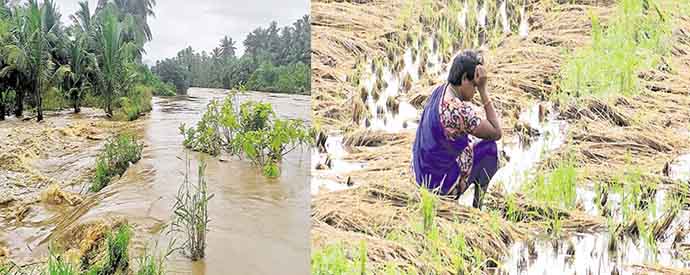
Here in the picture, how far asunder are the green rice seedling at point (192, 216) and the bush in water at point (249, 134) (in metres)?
0.13

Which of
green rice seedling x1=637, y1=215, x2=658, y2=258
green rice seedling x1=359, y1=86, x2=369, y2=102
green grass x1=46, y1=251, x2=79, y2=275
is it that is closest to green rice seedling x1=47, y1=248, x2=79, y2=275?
green grass x1=46, y1=251, x2=79, y2=275

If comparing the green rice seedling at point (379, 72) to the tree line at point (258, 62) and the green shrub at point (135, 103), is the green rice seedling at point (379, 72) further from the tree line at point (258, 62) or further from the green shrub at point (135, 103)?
the green shrub at point (135, 103)

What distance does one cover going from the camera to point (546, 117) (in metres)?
1.96

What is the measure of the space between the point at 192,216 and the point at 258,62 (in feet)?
2.25

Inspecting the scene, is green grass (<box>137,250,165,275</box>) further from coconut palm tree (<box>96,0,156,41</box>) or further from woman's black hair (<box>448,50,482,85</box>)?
woman's black hair (<box>448,50,482,85</box>)

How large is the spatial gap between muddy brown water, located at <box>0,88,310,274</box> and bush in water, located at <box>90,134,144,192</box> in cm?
3

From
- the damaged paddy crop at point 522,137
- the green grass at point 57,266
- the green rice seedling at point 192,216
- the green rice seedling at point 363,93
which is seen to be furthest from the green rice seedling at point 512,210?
the green grass at point 57,266

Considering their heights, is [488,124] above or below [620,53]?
below

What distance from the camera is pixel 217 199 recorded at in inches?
98.3

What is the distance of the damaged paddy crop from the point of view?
1.89 m

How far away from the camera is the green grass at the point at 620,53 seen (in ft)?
6.24

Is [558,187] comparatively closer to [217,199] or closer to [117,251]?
[217,199]

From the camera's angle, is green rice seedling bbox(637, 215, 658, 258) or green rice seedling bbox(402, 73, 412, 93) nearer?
green rice seedling bbox(637, 215, 658, 258)

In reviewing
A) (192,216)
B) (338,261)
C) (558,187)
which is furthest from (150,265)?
(558,187)
